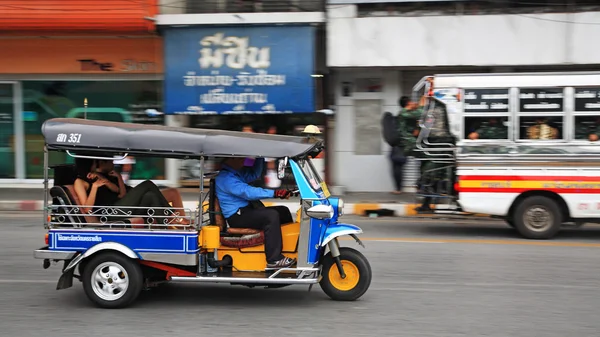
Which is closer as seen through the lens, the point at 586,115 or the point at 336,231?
the point at 336,231

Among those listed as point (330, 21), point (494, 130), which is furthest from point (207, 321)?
point (330, 21)

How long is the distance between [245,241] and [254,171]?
0.77 meters

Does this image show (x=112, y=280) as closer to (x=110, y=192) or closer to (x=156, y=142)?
(x=110, y=192)

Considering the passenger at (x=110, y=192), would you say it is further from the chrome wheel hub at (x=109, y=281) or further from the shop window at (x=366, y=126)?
the shop window at (x=366, y=126)

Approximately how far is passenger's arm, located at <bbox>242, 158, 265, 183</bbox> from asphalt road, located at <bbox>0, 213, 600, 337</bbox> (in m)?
1.27

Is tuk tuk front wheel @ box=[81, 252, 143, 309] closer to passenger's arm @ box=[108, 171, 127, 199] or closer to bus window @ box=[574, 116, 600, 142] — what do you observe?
passenger's arm @ box=[108, 171, 127, 199]

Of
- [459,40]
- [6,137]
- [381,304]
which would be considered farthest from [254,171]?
[6,137]

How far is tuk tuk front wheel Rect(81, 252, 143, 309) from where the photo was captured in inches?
253

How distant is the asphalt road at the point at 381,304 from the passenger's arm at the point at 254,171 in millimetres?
1272

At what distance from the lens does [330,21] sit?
616 inches

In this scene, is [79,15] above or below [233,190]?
above

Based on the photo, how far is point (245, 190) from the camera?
666cm

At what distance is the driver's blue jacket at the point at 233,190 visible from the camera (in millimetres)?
6659

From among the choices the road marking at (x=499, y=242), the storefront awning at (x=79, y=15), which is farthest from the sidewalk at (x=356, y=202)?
the storefront awning at (x=79, y=15)
